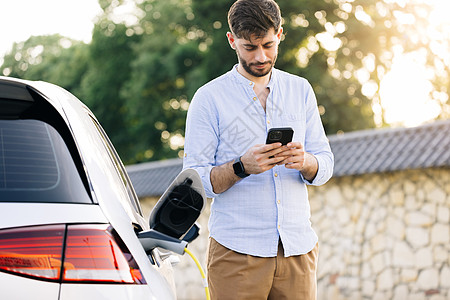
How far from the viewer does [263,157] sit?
8.78 feet

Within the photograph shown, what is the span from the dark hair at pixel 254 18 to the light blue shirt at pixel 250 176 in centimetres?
22

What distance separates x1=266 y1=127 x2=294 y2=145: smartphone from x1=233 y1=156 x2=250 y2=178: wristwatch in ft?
0.46

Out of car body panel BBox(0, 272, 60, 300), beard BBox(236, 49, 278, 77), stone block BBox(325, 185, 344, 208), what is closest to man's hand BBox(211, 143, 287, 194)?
beard BBox(236, 49, 278, 77)

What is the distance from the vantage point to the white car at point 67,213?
1.76 meters

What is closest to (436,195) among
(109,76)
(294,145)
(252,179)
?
(252,179)

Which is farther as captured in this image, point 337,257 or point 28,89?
point 337,257

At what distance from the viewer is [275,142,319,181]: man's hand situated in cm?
269

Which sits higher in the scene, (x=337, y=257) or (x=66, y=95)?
(x=66, y=95)

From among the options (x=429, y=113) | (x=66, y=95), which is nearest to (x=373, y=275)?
(x=66, y=95)

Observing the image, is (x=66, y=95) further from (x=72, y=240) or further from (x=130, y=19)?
(x=130, y=19)

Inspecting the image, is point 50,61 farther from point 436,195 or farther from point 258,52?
point 258,52

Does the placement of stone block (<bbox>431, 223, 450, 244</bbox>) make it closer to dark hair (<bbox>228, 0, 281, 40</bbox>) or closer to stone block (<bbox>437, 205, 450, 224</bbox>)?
stone block (<bbox>437, 205, 450, 224</bbox>)

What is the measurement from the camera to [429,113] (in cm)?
2625

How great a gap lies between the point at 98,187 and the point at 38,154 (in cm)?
19
